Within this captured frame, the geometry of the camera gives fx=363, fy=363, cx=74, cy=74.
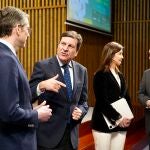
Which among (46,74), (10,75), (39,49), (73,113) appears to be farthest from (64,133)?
(39,49)

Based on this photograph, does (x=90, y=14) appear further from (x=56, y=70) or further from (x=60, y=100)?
(x=60, y=100)

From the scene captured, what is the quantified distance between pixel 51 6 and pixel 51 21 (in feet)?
0.80

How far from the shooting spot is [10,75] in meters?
1.84

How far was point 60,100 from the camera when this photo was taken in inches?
98.1

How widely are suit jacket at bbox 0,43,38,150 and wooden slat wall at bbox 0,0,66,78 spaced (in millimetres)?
3919

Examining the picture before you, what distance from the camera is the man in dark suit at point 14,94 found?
183 centimetres

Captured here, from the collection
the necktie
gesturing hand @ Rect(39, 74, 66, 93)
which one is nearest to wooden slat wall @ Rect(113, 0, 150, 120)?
the necktie

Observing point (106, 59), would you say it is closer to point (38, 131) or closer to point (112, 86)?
point (112, 86)

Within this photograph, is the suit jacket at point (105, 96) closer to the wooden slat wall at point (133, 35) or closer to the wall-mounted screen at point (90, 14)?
the wall-mounted screen at point (90, 14)

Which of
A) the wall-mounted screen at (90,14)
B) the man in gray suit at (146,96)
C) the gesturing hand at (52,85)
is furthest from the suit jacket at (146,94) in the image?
the wall-mounted screen at (90,14)

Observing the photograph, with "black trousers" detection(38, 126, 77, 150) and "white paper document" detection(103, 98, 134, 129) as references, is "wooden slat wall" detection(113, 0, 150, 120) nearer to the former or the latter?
"white paper document" detection(103, 98, 134, 129)

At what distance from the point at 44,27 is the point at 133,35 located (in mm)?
3041

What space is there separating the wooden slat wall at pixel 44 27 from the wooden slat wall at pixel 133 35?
9.29ft

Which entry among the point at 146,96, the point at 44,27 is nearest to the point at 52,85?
the point at 146,96
